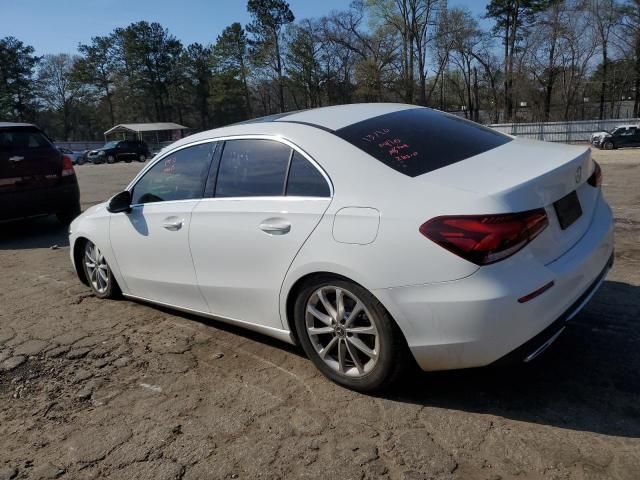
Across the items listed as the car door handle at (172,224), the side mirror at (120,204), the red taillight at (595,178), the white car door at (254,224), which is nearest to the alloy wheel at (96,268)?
the side mirror at (120,204)

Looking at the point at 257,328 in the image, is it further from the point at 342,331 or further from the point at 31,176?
the point at 31,176

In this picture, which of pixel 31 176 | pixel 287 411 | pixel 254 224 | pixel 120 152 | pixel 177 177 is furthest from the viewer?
pixel 120 152

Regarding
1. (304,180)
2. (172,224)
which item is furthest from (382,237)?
(172,224)

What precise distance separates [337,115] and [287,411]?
189cm

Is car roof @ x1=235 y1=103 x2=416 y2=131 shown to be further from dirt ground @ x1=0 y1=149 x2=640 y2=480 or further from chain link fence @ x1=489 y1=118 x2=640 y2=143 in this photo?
chain link fence @ x1=489 y1=118 x2=640 y2=143

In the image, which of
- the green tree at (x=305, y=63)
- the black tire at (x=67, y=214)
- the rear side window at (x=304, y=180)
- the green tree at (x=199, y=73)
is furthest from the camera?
the green tree at (x=199, y=73)

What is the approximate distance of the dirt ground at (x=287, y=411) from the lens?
250 cm

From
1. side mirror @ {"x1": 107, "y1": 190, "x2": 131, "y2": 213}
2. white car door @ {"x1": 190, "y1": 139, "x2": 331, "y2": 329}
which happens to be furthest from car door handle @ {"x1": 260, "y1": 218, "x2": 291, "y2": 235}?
side mirror @ {"x1": 107, "y1": 190, "x2": 131, "y2": 213}

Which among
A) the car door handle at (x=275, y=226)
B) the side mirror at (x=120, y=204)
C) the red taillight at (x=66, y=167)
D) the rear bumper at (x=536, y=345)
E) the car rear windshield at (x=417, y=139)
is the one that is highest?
the car rear windshield at (x=417, y=139)

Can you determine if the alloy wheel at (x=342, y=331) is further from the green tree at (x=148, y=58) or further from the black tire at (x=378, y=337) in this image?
→ the green tree at (x=148, y=58)

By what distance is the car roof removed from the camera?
3.41 metres

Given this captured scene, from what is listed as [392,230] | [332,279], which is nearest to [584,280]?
[392,230]

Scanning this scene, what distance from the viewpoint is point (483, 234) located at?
2504mm

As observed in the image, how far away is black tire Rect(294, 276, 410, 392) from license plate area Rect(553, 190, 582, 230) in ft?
3.36
